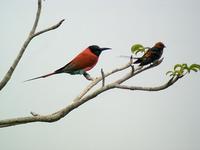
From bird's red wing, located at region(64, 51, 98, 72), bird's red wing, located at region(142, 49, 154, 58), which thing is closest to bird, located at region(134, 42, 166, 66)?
bird's red wing, located at region(142, 49, 154, 58)

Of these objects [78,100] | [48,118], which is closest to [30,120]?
[48,118]

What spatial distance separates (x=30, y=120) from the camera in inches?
35.3

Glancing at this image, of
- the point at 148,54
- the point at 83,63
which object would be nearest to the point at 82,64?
the point at 83,63

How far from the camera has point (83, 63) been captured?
3.62ft

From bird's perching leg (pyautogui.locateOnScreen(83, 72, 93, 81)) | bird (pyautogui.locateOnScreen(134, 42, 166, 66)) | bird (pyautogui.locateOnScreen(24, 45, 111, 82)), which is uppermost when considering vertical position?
bird (pyautogui.locateOnScreen(134, 42, 166, 66))

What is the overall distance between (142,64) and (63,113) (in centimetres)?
33

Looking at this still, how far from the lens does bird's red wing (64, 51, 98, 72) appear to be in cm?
110

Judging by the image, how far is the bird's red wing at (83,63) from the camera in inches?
43.4

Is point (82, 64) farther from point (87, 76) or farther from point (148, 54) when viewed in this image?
point (148, 54)

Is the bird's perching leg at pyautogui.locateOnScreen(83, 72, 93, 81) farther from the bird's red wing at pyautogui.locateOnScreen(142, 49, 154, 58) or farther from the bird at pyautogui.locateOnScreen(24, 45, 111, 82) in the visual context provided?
the bird's red wing at pyautogui.locateOnScreen(142, 49, 154, 58)

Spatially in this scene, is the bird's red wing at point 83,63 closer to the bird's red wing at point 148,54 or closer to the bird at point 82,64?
the bird at point 82,64

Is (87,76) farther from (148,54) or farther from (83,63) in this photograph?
(148,54)

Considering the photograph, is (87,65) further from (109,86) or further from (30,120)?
(30,120)

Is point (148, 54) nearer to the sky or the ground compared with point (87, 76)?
nearer to the sky
